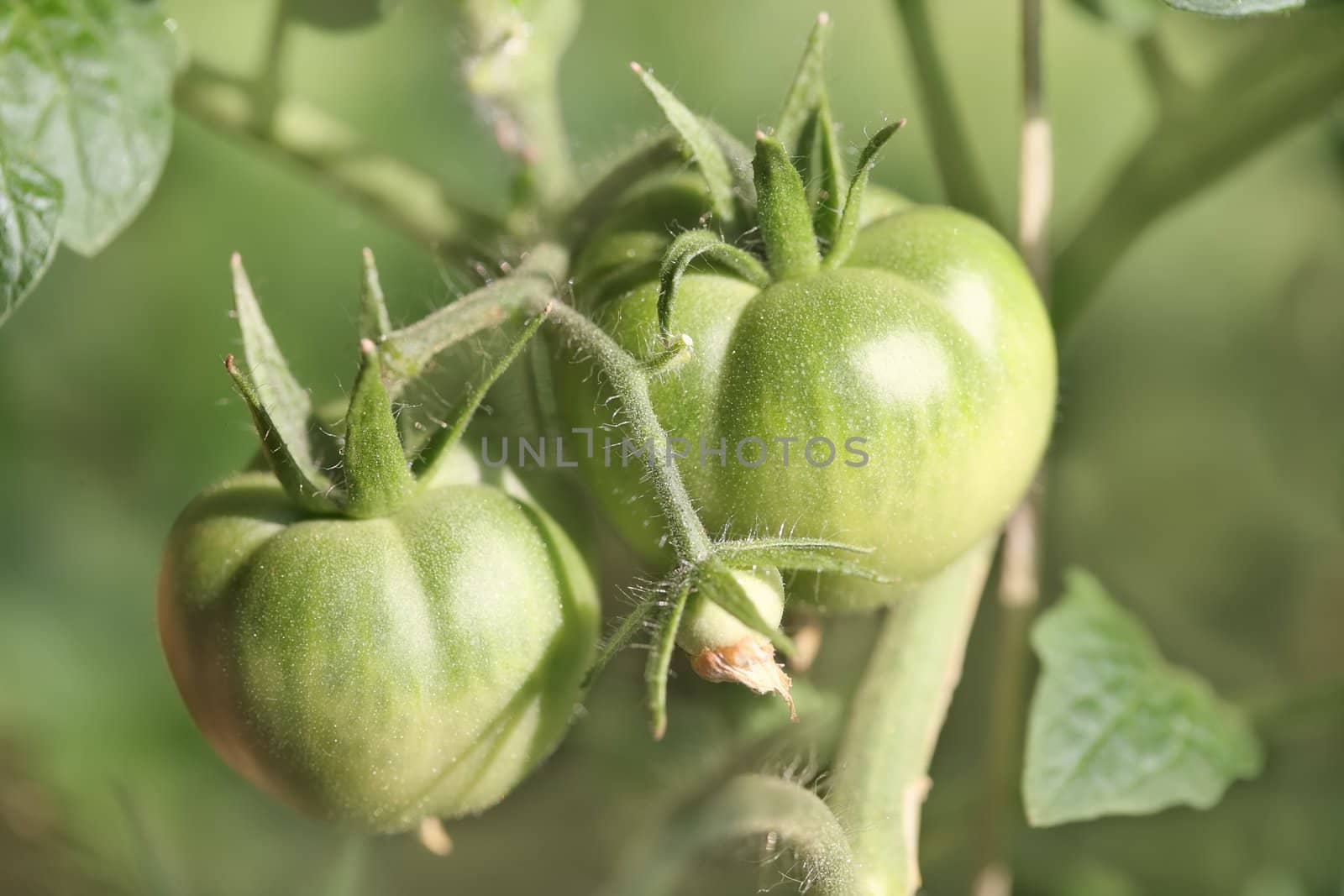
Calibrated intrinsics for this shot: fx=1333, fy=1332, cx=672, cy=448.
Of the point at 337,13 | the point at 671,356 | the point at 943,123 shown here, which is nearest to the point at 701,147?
the point at 671,356

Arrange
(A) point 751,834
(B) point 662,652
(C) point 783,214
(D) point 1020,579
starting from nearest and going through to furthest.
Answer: (B) point 662,652 → (C) point 783,214 → (A) point 751,834 → (D) point 1020,579

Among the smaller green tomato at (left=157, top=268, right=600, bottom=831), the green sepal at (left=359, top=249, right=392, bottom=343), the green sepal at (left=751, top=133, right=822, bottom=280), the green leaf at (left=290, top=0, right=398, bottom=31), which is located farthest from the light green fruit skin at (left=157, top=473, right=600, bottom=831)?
the green leaf at (left=290, top=0, right=398, bottom=31)

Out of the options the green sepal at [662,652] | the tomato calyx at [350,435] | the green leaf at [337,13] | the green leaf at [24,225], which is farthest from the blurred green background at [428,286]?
the green sepal at [662,652]

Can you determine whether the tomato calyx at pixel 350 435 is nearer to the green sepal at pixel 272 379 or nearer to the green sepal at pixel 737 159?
the green sepal at pixel 272 379

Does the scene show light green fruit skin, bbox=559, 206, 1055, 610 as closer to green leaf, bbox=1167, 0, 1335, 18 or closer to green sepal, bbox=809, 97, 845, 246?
green sepal, bbox=809, 97, 845, 246

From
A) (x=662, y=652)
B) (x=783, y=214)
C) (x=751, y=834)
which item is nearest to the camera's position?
(x=662, y=652)

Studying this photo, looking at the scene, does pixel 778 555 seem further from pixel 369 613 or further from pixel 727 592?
pixel 369 613
